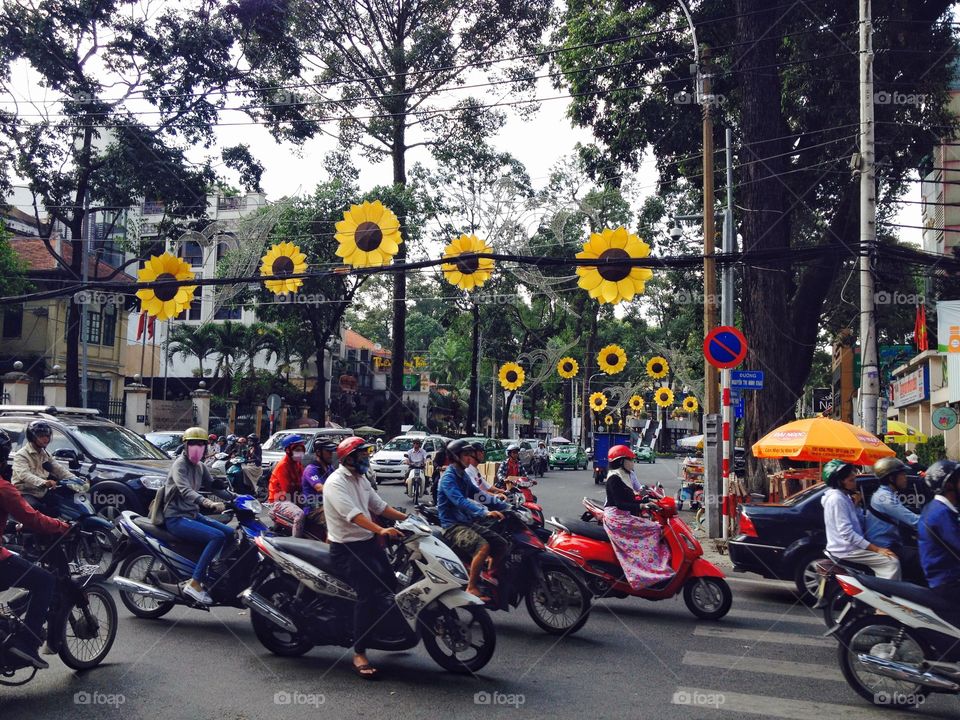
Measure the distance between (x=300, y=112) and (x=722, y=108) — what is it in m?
11.8

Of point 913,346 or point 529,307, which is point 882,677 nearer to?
point 913,346

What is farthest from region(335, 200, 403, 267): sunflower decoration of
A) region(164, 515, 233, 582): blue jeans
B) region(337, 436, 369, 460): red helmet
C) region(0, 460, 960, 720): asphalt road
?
region(337, 436, 369, 460): red helmet

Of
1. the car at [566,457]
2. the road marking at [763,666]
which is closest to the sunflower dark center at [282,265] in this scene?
the road marking at [763,666]

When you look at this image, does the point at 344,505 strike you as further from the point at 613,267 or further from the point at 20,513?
the point at 613,267

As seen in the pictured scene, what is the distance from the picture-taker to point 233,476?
17.7 metres

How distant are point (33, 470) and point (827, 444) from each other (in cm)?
1049

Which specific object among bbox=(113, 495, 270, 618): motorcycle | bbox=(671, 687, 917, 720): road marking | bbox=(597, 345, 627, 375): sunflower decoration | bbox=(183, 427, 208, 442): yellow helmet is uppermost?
bbox=(597, 345, 627, 375): sunflower decoration

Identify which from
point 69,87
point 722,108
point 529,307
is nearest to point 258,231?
point 69,87

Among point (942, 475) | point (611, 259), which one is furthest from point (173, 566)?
point (611, 259)

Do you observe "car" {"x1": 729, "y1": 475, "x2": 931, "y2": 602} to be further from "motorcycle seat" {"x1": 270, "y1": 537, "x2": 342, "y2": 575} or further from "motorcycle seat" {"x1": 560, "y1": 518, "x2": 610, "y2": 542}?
"motorcycle seat" {"x1": 270, "y1": 537, "x2": 342, "y2": 575}

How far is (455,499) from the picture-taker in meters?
8.16

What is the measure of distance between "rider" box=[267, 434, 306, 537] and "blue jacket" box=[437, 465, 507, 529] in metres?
2.61

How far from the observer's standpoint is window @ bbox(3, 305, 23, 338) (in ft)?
121

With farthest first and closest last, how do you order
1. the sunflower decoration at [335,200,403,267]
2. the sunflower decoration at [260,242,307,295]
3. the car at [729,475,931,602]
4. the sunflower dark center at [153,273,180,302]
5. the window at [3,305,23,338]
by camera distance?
the window at [3,305,23,338]
the sunflower decoration at [260,242,307,295]
the sunflower dark center at [153,273,180,302]
the sunflower decoration at [335,200,403,267]
the car at [729,475,931,602]
